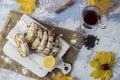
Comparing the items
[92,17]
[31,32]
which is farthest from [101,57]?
[31,32]

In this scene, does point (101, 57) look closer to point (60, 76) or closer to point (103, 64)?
point (103, 64)

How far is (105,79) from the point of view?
1589mm

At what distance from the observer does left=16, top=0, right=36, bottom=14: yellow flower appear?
5.22 feet

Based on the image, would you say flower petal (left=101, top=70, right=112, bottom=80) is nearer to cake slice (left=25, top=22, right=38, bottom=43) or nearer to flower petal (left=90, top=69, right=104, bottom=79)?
flower petal (left=90, top=69, right=104, bottom=79)

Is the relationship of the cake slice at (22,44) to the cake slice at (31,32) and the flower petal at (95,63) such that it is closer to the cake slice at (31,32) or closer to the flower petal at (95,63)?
the cake slice at (31,32)

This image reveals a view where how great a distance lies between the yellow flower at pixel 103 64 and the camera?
1.58 m

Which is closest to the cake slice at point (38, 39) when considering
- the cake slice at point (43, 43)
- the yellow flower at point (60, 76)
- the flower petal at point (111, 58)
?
the cake slice at point (43, 43)

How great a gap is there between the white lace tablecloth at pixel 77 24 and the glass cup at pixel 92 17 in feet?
0.08

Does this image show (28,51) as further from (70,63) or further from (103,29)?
(103,29)

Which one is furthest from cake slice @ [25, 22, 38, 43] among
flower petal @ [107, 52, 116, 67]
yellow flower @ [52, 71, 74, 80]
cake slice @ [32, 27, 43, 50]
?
flower petal @ [107, 52, 116, 67]

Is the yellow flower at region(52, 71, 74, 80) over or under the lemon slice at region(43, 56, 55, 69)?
under

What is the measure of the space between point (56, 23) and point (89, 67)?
0.18 m

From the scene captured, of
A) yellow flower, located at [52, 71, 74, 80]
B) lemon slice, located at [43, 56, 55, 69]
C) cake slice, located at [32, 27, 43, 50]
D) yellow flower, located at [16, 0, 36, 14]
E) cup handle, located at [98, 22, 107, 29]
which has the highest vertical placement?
cup handle, located at [98, 22, 107, 29]

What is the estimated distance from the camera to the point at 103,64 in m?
1.58
